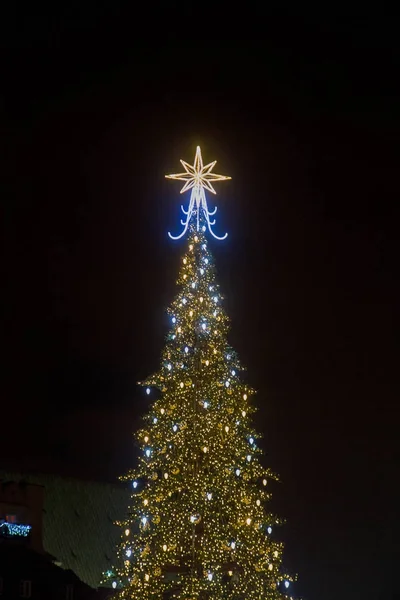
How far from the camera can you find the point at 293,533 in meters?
26.1

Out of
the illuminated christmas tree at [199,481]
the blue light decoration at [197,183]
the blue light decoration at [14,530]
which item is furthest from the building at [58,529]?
the blue light decoration at [197,183]

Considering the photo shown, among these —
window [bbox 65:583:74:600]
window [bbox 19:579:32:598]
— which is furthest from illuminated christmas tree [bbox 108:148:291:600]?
window [bbox 65:583:74:600]

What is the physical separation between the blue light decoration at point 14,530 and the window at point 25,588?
1.60 m

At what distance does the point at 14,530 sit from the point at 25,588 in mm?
2128

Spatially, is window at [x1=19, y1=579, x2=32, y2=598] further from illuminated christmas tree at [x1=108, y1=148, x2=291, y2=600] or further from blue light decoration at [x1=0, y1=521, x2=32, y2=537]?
illuminated christmas tree at [x1=108, y1=148, x2=291, y2=600]

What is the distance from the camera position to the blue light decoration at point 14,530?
28.2m

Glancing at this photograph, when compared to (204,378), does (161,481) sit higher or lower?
lower

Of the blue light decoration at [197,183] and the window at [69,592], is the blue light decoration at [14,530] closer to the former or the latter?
the window at [69,592]

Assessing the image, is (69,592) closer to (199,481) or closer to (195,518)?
(195,518)

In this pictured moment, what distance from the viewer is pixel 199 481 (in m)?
19.0

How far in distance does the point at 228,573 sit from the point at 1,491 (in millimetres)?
13502

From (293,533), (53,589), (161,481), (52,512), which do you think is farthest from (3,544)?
(161,481)

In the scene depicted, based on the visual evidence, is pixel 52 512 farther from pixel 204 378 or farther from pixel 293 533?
pixel 204 378

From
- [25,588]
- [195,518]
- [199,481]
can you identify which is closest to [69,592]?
[25,588]
